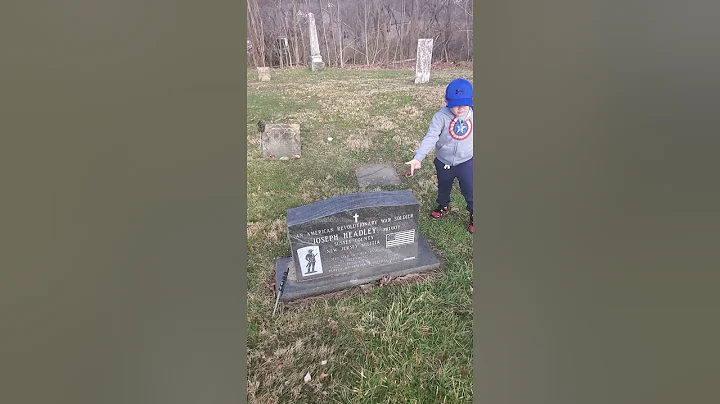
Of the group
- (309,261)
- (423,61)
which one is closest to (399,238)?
(309,261)

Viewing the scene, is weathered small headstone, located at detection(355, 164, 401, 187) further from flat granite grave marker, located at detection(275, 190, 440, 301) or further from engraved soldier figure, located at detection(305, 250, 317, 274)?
engraved soldier figure, located at detection(305, 250, 317, 274)

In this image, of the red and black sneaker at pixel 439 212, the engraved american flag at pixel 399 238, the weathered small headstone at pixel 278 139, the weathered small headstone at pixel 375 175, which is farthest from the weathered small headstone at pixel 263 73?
the red and black sneaker at pixel 439 212

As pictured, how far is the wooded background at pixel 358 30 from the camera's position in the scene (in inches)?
92.0

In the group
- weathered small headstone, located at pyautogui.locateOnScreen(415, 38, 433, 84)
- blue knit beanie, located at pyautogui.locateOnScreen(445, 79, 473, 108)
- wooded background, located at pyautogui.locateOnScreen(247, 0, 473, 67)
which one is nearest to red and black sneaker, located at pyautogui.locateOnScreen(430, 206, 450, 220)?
blue knit beanie, located at pyautogui.locateOnScreen(445, 79, 473, 108)

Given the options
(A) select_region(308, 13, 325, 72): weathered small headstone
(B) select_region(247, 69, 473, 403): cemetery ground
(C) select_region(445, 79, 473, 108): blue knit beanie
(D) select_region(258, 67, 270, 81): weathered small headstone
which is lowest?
(B) select_region(247, 69, 473, 403): cemetery ground

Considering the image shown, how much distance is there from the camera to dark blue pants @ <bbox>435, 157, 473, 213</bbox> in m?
2.54

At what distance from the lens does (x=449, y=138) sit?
2.48m

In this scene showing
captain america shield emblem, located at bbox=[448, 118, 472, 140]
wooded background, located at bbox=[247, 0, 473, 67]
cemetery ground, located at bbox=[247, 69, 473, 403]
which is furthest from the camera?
captain america shield emblem, located at bbox=[448, 118, 472, 140]

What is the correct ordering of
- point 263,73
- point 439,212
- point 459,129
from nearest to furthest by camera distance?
point 263,73 → point 459,129 → point 439,212

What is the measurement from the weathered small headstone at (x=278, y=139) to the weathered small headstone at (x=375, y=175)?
0.42 m

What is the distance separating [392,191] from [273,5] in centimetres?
127

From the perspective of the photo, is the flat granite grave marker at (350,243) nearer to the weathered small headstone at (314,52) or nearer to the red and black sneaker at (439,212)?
the red and black sneaker at (439,212)

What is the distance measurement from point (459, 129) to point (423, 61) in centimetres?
48

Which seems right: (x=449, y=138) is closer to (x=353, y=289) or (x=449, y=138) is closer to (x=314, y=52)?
(x=314, y=52)
